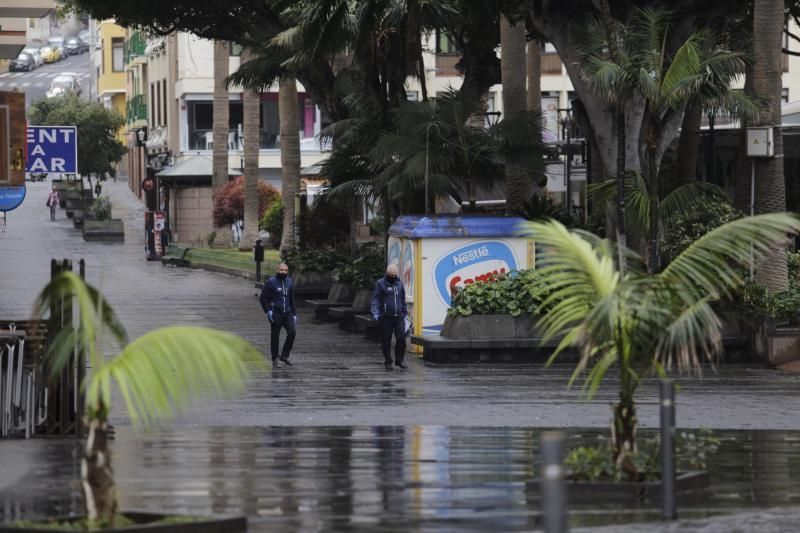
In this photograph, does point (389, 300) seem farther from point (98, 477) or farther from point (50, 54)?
point (50, 54)

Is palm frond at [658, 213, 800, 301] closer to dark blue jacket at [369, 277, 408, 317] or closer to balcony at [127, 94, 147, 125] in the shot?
dark blue jacket at [369, 277, 408, 317]

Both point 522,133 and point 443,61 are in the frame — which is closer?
point 522,133

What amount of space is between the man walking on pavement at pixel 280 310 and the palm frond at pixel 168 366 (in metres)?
15.2

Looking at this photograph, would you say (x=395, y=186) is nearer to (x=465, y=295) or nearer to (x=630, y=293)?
(x=465, y=295)

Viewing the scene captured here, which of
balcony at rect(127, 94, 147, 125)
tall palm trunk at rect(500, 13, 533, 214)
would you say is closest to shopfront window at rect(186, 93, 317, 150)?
balcony at rect(127, 94, 147, 125)

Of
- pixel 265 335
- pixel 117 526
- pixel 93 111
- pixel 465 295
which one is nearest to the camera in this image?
pixel 117 526

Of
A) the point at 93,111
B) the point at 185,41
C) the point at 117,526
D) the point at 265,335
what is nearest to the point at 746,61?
the point at 265,335

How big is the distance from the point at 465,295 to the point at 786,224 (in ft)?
46.9

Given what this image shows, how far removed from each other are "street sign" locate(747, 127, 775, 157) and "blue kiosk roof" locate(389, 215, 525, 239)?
148 inches

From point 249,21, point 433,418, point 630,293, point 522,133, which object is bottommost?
point 433,418

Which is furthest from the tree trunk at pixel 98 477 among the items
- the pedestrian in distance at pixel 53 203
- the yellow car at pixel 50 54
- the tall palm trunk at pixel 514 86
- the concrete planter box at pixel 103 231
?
the yellow car at pixel 50 54

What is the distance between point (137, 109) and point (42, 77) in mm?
42007

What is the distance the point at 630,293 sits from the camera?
11.5 meters

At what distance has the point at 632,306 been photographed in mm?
11555
